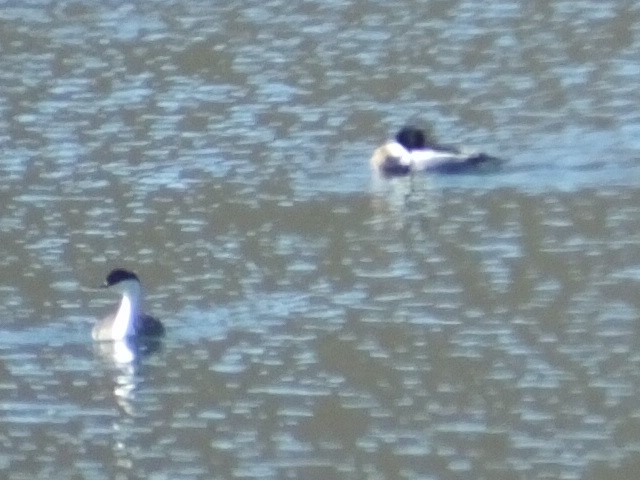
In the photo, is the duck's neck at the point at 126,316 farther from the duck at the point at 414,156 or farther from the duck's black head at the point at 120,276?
the duck at the point at 414,156

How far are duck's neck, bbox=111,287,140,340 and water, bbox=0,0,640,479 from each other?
173mm

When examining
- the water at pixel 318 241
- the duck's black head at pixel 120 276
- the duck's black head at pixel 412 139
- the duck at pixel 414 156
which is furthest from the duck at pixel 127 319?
the duck's black head at pixel 412 139

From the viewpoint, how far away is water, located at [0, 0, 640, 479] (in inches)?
615

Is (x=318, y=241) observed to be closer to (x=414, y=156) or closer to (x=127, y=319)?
(x=127, y=319)

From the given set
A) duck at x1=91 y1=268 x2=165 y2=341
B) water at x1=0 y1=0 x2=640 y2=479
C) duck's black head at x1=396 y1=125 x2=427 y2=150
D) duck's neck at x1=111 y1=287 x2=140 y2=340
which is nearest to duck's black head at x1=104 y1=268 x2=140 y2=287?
duck at x1=91 y1=268 x2=165 y2=341

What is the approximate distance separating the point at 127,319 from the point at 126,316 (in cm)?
5

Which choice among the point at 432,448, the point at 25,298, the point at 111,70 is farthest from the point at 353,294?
the point at 111,70

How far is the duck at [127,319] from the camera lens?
18.1 metres

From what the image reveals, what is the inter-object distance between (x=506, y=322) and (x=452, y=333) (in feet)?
1.53

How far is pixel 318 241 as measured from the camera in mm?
20469

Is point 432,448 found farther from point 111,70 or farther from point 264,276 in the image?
point 111,70

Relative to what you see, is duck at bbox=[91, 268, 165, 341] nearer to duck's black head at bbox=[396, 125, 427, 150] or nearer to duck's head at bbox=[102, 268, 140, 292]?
duck's head at bbox=[102, 268, 140, 292]

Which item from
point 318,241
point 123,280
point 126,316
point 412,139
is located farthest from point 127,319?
point 412,139

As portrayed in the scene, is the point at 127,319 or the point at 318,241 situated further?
the point at 318,241
